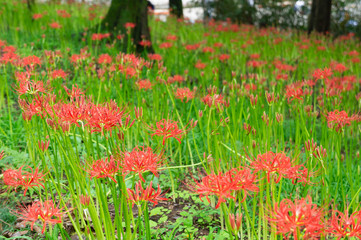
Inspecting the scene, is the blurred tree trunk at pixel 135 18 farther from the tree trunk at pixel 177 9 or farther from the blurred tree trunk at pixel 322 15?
the blurred tree trunk at pixel 322 15

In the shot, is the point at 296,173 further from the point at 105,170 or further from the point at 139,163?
the point at 105,170

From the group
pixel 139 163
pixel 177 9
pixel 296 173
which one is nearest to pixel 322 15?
pixel 177 9

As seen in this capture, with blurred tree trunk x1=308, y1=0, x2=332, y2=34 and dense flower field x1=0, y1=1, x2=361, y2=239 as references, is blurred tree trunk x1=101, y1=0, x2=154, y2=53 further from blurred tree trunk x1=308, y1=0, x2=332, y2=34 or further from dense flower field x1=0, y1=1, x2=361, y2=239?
blurred tree trunk x1=308, y1=0, x2=332, y2=34

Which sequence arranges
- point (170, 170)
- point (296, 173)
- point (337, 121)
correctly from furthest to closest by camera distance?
point (170, 170) → point (337, 121) → point (296, 173)

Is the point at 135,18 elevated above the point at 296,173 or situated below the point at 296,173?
above

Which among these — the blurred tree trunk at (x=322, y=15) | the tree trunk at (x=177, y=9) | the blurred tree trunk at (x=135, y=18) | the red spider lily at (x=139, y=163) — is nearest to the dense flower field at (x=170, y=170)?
the red spider lily at (x=139, y=163)

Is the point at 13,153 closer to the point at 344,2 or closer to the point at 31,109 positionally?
the point at 31,109

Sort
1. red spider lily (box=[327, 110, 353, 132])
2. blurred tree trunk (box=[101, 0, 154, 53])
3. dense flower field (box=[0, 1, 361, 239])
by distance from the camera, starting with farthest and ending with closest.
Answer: blurred tree trunk (box=[101, 0, 154, 53]) → red spider lily (box=[327, 110, 353, 132]) → dense flower field (box=[0, 1, 361, 239])

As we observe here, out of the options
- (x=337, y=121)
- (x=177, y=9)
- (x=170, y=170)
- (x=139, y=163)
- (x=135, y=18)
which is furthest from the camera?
(x=177, y=9)

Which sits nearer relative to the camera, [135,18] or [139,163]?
[139,163]

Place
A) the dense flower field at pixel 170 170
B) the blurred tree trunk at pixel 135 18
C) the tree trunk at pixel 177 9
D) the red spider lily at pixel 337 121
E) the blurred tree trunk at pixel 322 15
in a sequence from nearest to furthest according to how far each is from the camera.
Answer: the dense flower field at pixel 170 170
the red spider lily at pixel 337 121
the blurred tree trunk at pixel 135 18
the blurred tree trunk at pixel 322 15
the tree trunk at pixel 177 9

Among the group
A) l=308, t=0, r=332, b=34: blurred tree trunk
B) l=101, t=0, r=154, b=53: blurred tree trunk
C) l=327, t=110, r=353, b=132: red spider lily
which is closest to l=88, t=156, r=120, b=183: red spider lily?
l=327, t=110, r=353, b=132: red spider lily

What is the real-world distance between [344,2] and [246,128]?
13209mm

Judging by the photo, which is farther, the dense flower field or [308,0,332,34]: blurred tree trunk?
[308,0,332,34]: blurred tree trunk
